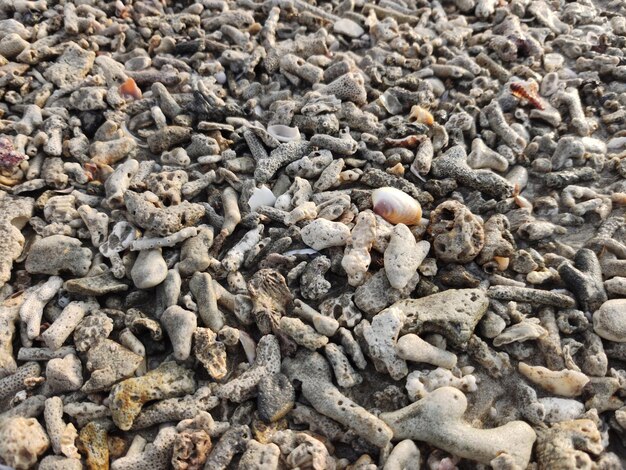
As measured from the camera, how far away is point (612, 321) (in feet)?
10.4

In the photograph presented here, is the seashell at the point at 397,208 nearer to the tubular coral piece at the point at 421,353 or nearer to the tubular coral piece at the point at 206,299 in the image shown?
the tubular coral piece at the point at 421,353

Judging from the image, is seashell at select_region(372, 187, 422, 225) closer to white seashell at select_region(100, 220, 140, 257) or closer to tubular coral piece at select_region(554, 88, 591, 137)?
white seashell at select_region(100, 220, 140, 257)

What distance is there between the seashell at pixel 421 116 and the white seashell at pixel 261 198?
5.28 ft

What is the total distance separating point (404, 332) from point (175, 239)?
1755 mm

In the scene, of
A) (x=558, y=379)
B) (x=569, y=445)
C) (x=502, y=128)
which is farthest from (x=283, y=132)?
(x=569, y=445)

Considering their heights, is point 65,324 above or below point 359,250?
below

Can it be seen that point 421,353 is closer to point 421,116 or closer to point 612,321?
point 612,321

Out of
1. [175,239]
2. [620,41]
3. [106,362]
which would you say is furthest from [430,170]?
[620,41]

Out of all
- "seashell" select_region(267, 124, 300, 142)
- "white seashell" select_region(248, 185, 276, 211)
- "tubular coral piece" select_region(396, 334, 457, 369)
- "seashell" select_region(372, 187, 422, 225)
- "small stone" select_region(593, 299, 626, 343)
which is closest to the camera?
"tubular coral piece" select_region(396, 334, 457, 369)

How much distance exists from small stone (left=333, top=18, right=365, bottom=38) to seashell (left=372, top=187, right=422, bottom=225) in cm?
276

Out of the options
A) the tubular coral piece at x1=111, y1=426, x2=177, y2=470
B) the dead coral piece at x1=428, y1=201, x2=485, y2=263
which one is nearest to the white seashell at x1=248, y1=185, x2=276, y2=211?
the dead coral piece at x1=428, y1=201, x2=485, y2=263

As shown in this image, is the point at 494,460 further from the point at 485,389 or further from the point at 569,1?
the point at 569,1

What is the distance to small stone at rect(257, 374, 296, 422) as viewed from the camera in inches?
116

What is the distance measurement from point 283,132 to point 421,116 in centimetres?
128
